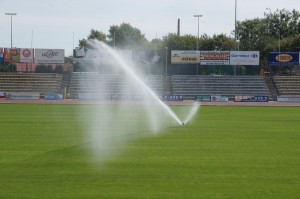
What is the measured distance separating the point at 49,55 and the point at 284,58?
34358mm

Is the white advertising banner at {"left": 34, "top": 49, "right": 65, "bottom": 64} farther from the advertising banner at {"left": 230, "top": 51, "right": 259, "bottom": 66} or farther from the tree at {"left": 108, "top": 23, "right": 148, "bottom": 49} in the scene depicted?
the tree at {"left": 108, "top": 23, "right": 148, "bottom": 49}

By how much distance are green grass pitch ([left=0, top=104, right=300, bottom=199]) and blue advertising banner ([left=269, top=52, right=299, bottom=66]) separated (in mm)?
47729

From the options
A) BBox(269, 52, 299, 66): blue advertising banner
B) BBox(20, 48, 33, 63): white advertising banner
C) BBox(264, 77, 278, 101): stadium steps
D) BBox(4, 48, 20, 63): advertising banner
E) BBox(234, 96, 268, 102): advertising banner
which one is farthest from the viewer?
BBox(20, 48, 33, 63): white advertising banner

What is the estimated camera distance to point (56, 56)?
244 feet

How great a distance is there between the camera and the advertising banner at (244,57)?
73.3 m

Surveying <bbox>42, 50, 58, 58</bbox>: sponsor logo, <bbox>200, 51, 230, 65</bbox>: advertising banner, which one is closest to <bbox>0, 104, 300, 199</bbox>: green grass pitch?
<bbox>200, 51, 230, 65</bbox>: advertising banner

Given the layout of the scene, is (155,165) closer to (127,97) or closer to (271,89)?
(127,97)

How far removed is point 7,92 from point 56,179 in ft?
178

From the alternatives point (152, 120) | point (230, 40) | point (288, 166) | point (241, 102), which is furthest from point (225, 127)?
point (230, 40)

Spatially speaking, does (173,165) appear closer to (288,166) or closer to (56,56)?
(288,166)

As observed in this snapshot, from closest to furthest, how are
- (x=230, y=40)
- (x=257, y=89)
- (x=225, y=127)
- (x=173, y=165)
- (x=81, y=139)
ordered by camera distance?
(x=173, y=165), (x=81, y=139), (x=225, y=127), (x=257, y=89), (x=230, y=40)

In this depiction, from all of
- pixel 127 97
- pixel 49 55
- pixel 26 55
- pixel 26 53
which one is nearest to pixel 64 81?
pixel 49 55

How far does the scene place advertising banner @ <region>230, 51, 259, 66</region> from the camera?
7331 centimetres

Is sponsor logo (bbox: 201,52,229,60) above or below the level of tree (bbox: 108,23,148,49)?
below
